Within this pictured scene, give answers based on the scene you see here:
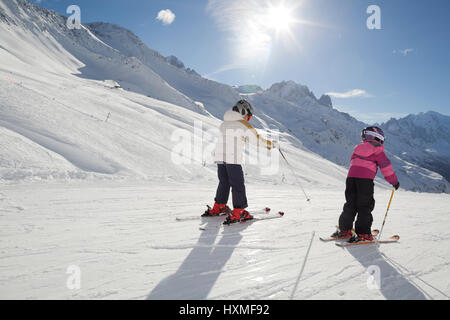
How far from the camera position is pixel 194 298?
2.27 meters

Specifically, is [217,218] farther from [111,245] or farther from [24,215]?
[24,215]

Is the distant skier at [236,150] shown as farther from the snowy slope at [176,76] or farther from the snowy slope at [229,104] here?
the snowy slope at [176,76]

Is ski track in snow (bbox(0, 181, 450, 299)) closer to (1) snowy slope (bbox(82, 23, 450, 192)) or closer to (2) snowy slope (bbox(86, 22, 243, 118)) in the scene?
(1) snowy slope (bbox(82, 23, 450, 192))

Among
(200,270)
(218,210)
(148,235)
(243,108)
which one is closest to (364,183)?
(243,108)

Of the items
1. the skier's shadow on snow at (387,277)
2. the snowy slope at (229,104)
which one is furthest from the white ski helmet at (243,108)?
the snowy slope at (229,104)

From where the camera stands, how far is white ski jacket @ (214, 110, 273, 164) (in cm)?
471

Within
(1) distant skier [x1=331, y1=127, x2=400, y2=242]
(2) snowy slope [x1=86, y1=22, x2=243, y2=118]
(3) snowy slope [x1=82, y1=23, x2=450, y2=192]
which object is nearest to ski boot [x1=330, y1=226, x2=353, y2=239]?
(1) distant skier [x1=331, y1=127, x2=400, y2=242]

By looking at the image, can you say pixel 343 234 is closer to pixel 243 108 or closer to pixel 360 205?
pixel 360 205

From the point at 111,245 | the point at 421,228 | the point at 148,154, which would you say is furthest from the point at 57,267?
the point at 148,154

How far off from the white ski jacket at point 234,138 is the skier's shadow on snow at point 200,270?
1430mm

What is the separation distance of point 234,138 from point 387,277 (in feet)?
9.98

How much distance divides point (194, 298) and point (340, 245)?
2.41 metres

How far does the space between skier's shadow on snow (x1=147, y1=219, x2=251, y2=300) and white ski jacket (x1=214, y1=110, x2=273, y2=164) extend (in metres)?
1.43
